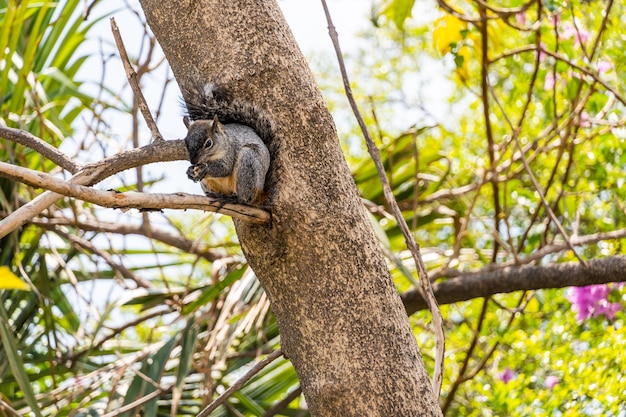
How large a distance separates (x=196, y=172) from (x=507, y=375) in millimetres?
1639

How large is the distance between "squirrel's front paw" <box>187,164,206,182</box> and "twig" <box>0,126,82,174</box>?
1.04 ft

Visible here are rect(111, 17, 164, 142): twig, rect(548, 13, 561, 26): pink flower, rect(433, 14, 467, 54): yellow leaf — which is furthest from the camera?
rect(433, 14, 467, 54): yellow leaf

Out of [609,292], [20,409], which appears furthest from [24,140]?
[609,292]

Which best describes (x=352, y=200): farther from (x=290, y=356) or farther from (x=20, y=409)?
(x=20, y=409)

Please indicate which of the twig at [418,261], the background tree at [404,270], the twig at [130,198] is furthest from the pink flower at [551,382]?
the twig at [130,198]

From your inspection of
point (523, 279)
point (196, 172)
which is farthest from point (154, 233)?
point (196, 172)

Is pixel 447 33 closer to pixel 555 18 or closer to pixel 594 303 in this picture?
pixel 555 18

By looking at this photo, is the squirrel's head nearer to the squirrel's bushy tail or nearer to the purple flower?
the squirrel's bushy tail

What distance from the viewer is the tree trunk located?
110cm

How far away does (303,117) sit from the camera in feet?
3.76

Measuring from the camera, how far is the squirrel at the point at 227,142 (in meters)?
1.18

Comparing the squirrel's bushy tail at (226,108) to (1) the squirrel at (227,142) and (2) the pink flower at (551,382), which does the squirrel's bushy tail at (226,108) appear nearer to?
(1) the squirrel at (227,142)

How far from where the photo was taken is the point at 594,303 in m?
2.35

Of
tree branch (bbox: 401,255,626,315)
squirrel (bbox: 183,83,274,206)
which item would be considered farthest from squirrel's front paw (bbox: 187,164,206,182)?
tree branch (bbox: 401,255,626,315)
